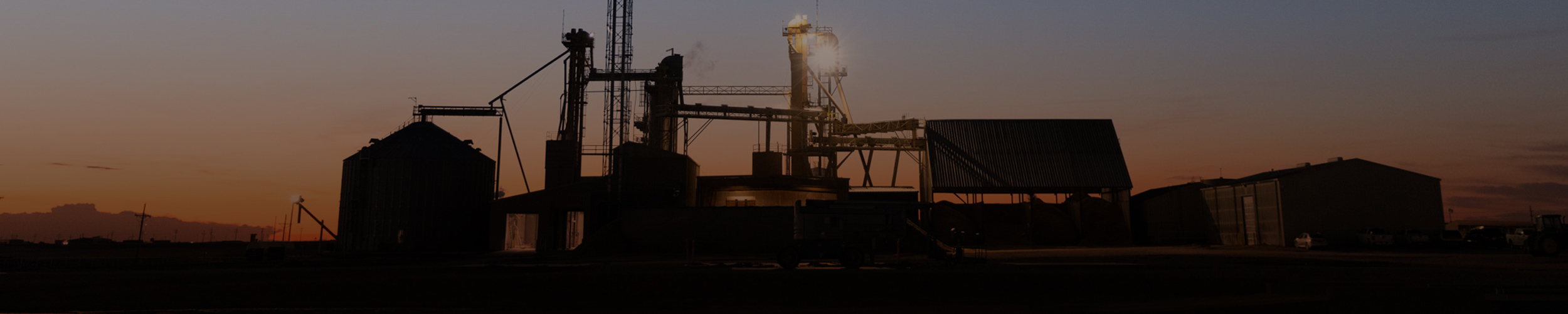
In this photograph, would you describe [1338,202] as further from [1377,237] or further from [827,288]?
[827,288]

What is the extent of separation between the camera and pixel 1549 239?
29.0 metres

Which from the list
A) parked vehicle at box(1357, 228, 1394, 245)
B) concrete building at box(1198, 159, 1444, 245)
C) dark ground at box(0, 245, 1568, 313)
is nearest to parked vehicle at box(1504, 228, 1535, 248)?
parked vehicle at box(1357, 228, 1394, 245)

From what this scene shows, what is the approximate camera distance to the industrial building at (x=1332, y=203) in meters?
42.4

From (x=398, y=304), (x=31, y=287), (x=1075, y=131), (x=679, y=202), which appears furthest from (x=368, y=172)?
(x=1075, y=131)

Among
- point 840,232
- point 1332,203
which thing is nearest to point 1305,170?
point 1332,203

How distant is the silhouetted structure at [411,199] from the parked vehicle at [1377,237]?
46.2 metres

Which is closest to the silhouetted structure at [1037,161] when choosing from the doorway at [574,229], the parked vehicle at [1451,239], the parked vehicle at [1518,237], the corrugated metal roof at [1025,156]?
the corrugated metal roof at [1025,156]

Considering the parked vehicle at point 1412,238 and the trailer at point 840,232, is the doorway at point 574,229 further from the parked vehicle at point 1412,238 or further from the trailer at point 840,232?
the parked vehicle at point 1412,238

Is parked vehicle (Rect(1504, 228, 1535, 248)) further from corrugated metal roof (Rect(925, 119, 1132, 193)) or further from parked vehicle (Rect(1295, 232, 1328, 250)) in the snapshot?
corrugated metal roof (Rect(925, 119, 1132, 193))

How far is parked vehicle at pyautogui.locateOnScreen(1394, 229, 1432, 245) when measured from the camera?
132ft

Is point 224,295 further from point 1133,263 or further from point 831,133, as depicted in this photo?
point 831,133

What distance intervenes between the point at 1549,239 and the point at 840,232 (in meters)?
25.5

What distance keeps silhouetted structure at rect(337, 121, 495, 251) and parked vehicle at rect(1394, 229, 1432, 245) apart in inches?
1892

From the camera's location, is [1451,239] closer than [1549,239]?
No
